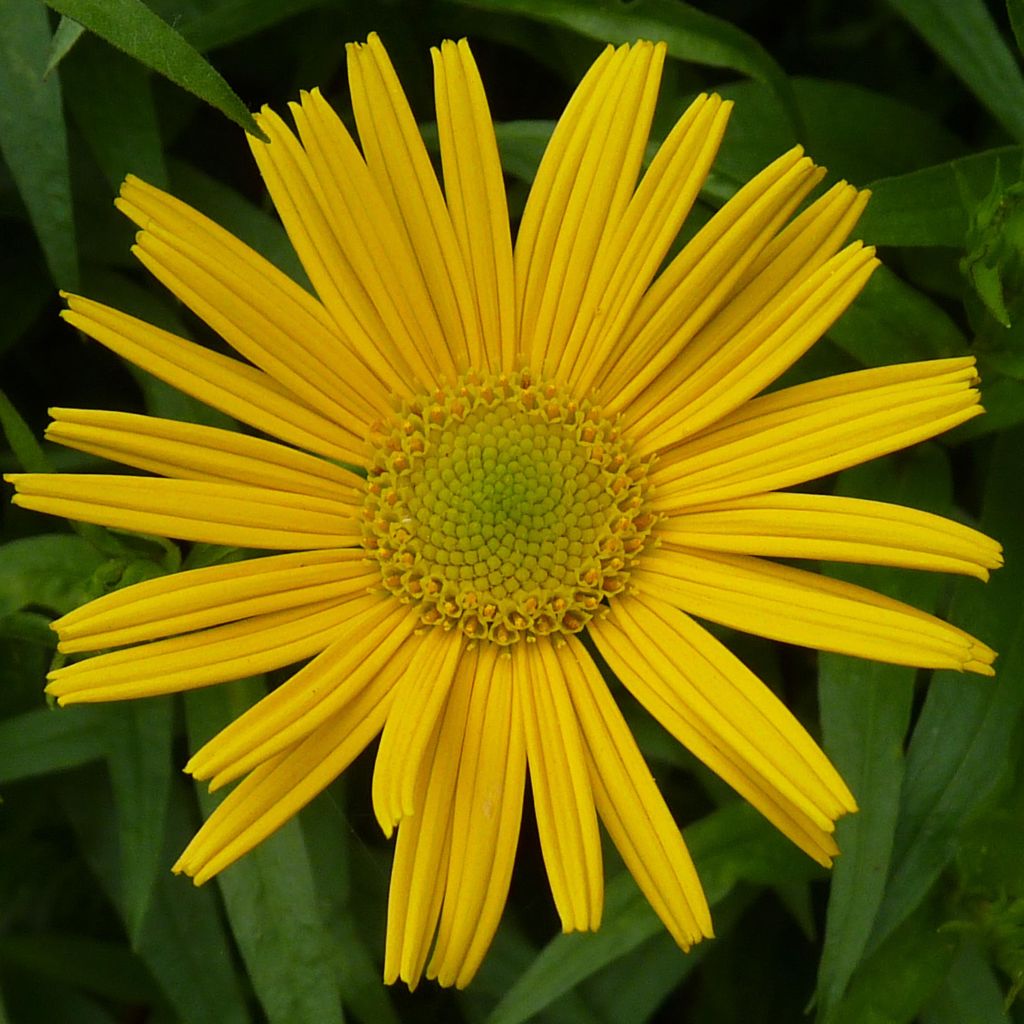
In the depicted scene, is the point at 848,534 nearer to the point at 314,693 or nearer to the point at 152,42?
the point at 314,693

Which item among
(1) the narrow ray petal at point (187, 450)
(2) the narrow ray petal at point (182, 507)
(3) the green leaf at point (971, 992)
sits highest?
(1) the narrow ray petal at point (187, 450)

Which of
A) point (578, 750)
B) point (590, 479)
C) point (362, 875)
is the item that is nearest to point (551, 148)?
point (590, 479)

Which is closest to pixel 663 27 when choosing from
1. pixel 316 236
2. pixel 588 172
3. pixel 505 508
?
pixel 588 172

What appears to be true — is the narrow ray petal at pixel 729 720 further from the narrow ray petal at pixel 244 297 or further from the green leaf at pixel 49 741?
the green leaf at pixel 49 741

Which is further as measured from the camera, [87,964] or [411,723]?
[87,964]

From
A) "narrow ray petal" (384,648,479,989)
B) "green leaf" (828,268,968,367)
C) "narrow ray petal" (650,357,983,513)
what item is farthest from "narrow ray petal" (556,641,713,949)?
"green leaf" (828,268,968,367)

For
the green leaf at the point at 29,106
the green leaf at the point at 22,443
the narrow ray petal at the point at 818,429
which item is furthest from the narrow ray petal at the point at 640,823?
the green leaf at the point at 29,106

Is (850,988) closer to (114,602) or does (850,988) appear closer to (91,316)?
(114,602)
